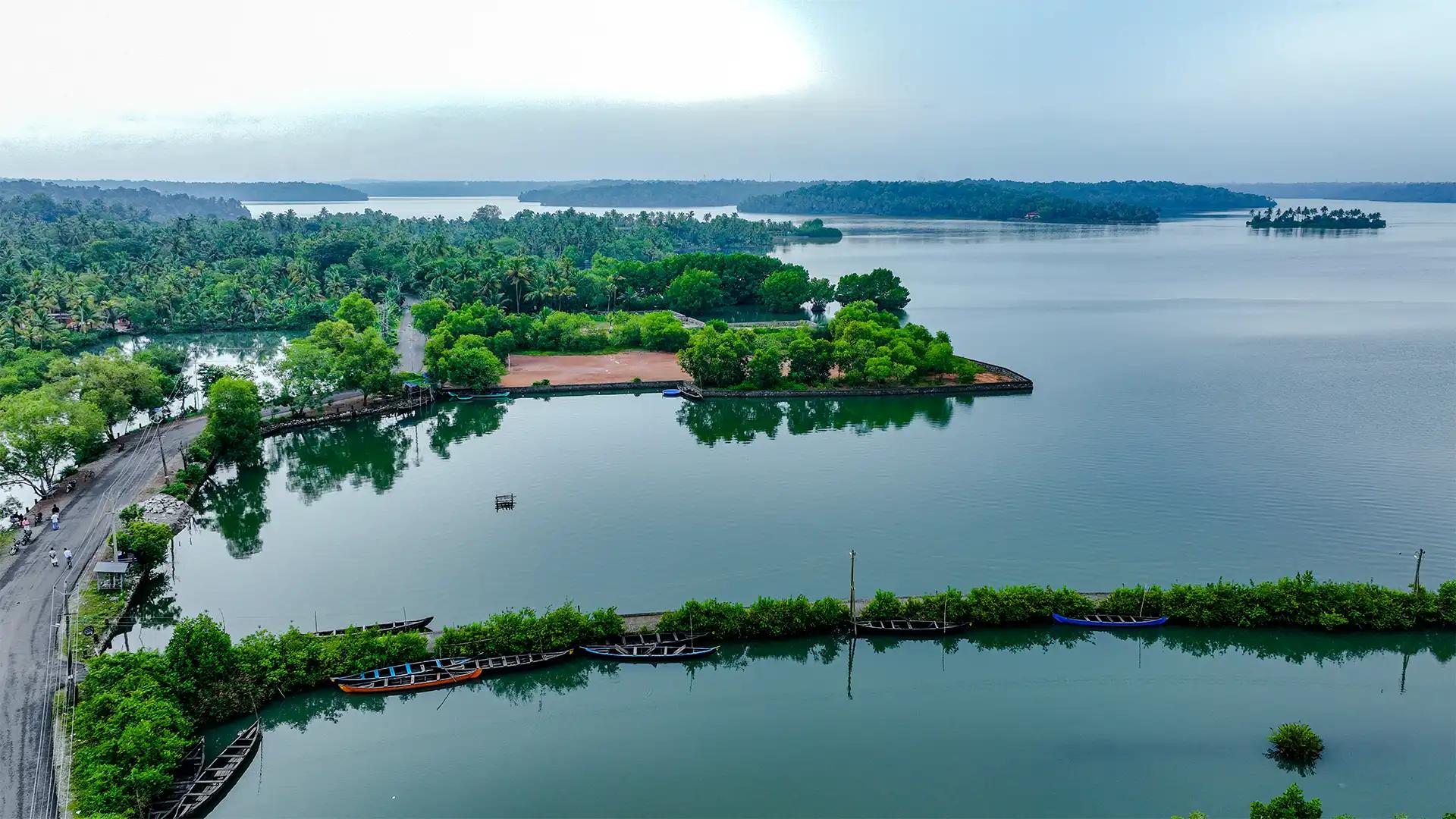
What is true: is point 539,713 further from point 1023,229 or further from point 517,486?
point 1023,229

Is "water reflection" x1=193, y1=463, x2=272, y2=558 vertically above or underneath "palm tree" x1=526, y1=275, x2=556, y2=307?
underneath

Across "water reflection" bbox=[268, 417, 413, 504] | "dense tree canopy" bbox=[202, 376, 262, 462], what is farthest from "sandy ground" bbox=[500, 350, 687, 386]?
"dense tree canopy" bbox=[202, 376, 262, 462]

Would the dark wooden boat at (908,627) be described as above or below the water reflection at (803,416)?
below

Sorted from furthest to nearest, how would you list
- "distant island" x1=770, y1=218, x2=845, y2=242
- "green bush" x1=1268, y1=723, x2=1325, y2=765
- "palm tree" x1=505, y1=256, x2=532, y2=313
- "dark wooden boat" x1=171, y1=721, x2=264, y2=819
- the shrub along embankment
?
"distant island" x1=770, y1=218, x2=845, y2=242, "palm tree" x1=505, y1=256, x2=532, y2=313, "green bush" x1=1268, y1=723, x2=1325, y2=765, "dark wooden boat" x1=171, y1=721, x2=264, y2=819, the shrub along embankment

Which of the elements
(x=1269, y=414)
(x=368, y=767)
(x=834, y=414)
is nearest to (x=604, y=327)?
(x=834, y=414)

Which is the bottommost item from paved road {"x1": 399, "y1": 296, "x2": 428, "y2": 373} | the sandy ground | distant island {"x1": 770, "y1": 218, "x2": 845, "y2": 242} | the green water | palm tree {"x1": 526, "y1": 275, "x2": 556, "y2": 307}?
the green water

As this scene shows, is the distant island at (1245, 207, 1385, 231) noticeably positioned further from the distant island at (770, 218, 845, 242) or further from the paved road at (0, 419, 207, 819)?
the paved road at (0, 419, 207, 819)

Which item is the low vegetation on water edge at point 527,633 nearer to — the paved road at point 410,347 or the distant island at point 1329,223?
the paved road at point 410,347

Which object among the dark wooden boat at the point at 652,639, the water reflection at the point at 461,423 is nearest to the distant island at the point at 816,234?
the water reflection at the point at 461,423
